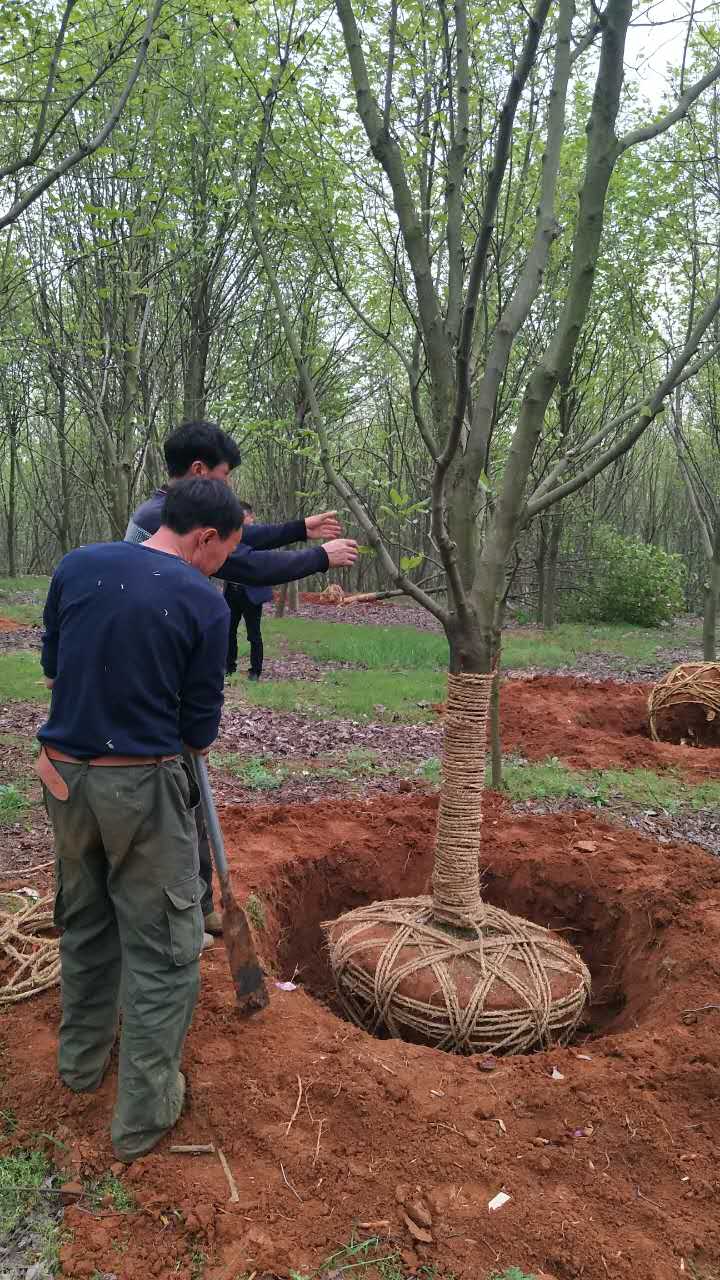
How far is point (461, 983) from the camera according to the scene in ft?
10.0

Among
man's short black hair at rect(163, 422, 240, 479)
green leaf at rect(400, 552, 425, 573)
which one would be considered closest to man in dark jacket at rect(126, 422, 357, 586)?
man's short black hair at rect(163, 422, 240, 479)

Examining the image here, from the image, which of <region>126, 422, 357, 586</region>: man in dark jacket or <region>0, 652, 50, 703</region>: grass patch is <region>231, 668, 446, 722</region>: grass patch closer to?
<region>0, 652, 50, 703</region>: grass patch

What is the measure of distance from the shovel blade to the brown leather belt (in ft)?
2.33

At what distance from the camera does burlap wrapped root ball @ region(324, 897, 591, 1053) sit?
2.97 metres

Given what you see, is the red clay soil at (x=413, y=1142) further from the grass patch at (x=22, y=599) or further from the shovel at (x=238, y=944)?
the grass patch at (x=22, y=599)

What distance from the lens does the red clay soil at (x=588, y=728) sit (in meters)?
6.62

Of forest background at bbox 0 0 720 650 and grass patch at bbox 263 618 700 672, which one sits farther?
grass patch at bbox 263 618 700 672

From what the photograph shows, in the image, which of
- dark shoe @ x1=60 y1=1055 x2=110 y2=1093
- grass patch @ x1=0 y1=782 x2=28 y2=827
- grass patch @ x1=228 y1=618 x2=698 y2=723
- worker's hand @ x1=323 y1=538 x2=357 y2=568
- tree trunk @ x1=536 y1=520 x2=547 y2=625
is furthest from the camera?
tree trunk @ x1=536 y1=520 x2=547 y2=625

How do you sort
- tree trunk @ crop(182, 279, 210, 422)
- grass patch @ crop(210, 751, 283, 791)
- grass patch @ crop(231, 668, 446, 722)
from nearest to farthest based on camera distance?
grass patch @ crop(210, 751, 283, 791) → grass patch @ crop(231, 668, 446, 722) → tree trunk @ crop(182, 279, 210, 422)

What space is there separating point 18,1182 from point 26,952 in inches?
48.3

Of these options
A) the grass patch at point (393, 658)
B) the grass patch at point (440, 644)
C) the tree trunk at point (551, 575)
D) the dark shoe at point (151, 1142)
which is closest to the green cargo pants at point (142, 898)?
the dark shoe at point (151, 1142)

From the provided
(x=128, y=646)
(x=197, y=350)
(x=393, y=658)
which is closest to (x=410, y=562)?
(x=128, y=646)

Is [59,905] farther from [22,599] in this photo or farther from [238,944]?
[22,599]

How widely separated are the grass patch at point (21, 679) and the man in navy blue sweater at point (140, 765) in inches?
242
